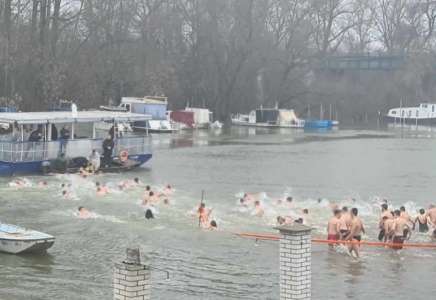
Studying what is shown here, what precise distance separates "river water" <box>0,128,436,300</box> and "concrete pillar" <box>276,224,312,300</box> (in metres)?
4.33

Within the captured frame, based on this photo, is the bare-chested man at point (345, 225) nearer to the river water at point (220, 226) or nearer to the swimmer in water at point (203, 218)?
the river water at point (220, 226)

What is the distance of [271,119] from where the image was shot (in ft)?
295

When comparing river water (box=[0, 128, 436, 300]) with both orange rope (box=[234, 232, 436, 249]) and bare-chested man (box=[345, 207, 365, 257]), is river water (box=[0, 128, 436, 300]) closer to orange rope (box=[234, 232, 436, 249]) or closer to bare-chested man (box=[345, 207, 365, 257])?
orange rope (box=[234, 232, 436, 249])

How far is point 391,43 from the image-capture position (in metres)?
111

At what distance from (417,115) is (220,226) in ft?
260

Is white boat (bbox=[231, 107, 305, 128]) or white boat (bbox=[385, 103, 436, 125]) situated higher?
white boat (bbox=[385, 103, 436, 125])

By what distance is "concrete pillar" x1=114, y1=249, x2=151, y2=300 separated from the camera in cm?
1148

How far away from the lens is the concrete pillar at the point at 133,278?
37.7ft

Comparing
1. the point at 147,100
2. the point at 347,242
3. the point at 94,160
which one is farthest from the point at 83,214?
the point at 147,100

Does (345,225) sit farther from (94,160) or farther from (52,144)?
(52,144)

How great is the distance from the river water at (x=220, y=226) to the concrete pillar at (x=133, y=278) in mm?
5810

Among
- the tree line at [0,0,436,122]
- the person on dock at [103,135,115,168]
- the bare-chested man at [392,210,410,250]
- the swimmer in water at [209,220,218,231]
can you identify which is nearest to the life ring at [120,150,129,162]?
the person on dock at [103,135,115,168]

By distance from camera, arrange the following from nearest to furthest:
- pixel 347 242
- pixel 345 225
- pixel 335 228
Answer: pixel 347 242 → pixel 345 225 → pixel 335 228

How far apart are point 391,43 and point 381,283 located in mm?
96887
